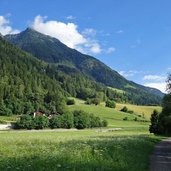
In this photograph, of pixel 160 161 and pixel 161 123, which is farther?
pixel 161 123

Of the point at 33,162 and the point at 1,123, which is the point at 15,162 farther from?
the point at 1,123

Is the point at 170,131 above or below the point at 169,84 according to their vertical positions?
below

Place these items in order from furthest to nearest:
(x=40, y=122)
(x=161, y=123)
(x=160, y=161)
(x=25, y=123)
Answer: (x=40, y=122) < (x=25, y=123) < (x=161, y=123) < (x=160, y=161)

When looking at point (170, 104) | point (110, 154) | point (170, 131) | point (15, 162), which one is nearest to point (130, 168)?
point (110, 154)

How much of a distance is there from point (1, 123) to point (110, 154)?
16018cm

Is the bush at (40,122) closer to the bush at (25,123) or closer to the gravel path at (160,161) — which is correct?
the bush at (25,123)

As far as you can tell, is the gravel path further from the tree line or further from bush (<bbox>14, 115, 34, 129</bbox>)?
bush (<bbox>14, 115, 34, 129</bbox>)

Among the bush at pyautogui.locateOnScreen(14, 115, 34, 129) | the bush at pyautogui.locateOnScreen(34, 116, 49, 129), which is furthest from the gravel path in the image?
the bush at pyautogui.locateOnScreen(34, 116, 49, 129)

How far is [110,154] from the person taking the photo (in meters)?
27.9

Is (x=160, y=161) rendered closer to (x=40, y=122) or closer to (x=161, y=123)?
(x=161, y=123)

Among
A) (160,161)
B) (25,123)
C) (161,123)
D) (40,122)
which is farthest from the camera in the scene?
(40,122)

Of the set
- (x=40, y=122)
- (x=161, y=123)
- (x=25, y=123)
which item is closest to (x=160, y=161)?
(x=161, y=123)

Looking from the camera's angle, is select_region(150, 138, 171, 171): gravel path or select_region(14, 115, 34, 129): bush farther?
select_region(14, 115, 34, 129): bush

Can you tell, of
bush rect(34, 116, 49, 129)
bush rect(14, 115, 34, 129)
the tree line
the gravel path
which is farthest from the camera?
bush rect(34, 116, 49, 129)
